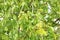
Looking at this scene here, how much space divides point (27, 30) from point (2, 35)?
529 mm

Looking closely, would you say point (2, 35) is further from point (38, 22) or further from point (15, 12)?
point (38, 22)

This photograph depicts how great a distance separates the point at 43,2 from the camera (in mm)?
3062

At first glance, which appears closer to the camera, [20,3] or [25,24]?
[25,24]

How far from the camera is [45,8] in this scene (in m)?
2.98

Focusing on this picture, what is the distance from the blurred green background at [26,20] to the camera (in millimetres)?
2547

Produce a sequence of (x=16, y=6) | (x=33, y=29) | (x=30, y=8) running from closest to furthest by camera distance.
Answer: (x=33, y=29) → (x=16, y=6) → (x=30, y=8)

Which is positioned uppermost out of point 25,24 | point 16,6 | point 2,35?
point 16,6

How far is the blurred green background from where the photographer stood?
2.55 metres

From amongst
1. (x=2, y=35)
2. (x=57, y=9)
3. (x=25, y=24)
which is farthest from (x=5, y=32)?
(x=57, y=9)

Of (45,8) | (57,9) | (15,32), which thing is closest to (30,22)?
(15,32)

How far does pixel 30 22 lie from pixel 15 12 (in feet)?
1.25

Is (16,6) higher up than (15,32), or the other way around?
(16,6)

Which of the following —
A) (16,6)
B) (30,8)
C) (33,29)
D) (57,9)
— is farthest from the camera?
(57,9)

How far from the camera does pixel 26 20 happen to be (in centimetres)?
251
